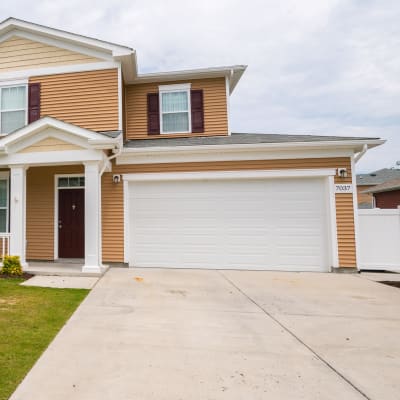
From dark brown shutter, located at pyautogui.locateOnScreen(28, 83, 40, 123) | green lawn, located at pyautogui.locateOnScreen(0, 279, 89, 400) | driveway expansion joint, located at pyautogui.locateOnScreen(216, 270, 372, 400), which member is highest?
dark brown shutter, located at pyautogui.locateOnScreen(28, 83, 40, 123)

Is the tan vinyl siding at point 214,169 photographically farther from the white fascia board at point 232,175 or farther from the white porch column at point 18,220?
the white porch column at point 18,220

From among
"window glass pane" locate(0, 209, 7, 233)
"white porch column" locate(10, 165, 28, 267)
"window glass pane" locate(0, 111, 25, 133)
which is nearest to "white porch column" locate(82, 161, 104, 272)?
"white porch column" locate(10, 165, 28, 267)

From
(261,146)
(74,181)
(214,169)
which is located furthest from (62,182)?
(261,146)

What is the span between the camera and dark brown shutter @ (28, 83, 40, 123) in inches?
318

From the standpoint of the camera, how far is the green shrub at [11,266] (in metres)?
6.13

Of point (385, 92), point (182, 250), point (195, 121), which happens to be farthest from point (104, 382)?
point (385, 92)

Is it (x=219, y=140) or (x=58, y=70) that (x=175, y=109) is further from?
(x=58, y=70)

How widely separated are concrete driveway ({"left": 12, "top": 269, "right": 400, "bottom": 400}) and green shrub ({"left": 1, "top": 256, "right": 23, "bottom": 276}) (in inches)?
88.7

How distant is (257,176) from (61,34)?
277 inches

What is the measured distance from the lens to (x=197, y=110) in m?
8.71

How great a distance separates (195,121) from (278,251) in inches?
187

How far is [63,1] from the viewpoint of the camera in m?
7.72

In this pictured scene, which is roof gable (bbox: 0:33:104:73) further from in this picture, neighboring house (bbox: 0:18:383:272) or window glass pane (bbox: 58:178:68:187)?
window glass pane (bbox: 58:178:68:187)

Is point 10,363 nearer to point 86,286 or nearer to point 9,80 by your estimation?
point 86,286
